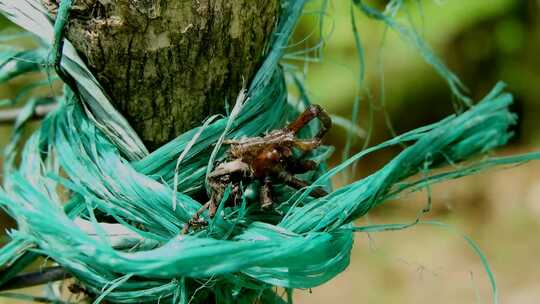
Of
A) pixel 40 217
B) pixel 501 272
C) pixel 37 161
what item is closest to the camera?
pixel 40 217

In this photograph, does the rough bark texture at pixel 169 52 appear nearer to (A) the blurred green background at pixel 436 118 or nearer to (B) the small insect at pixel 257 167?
(B) the small insect at pixel 257 167

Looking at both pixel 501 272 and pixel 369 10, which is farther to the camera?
pixel 501 272

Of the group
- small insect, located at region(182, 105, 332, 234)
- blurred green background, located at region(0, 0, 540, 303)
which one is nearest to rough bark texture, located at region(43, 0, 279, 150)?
small insect, located at region(182, 105, 332, 234)

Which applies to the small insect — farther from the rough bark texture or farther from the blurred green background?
the blurred green background

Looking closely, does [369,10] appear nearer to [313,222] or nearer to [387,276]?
[313,222]

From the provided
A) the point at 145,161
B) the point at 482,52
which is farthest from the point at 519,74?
the point at 145,161

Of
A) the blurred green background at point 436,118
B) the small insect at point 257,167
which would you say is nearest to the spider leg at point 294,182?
the small insect at point 257,167

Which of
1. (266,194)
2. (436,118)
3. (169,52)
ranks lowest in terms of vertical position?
(436,118)

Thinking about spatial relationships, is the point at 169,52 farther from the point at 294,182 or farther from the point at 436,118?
the point at 436,118

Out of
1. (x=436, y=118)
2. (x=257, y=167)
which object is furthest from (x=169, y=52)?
(x=436, y=118)
